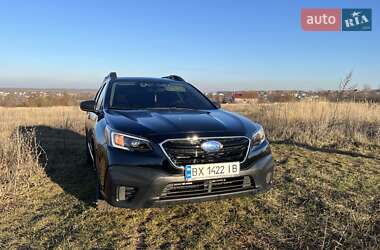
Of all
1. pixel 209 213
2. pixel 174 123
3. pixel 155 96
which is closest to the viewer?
pixel 174 123

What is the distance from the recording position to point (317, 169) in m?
5.69

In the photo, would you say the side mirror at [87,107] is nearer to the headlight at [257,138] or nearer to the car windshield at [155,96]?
the car windshield at [155,96]

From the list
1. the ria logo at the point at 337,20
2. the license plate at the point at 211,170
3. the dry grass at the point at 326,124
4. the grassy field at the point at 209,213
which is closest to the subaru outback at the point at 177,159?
the license plate at the point at 211,170

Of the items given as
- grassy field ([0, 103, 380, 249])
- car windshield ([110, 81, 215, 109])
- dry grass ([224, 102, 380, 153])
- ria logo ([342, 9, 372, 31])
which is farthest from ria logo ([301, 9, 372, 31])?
car windshield ([110, 81, 215, 109])

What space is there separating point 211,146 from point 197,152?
144 millimetres

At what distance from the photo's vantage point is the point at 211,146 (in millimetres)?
3426

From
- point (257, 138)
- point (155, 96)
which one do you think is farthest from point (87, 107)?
point (257, 138)

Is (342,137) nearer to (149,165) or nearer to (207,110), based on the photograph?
(207,110)

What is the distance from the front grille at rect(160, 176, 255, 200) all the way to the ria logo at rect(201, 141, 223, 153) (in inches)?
Answer: 11.2

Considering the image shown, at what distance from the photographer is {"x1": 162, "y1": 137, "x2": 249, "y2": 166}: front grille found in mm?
3344

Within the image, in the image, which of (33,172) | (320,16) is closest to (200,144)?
(33,172)

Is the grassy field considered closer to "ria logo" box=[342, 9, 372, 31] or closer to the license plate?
the license plate

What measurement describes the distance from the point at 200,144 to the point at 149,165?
1.69 feet

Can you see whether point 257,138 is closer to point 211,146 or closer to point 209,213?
point 211,146
